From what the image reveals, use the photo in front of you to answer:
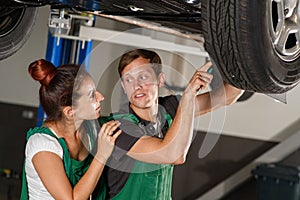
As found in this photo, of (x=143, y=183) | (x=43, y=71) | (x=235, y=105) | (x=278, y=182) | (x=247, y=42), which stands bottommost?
(x=278, y=182)

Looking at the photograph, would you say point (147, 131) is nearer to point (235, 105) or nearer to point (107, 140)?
point (107, 140)

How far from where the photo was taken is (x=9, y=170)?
6301 mm

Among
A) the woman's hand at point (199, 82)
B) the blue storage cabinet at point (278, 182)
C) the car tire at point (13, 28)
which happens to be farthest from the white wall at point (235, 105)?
the woman's hand at point (199, 82)

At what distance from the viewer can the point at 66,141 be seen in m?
2.38

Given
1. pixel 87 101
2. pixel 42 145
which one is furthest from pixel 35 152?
pixel 87 101

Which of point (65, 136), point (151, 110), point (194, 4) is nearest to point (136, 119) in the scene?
point (151, 110)

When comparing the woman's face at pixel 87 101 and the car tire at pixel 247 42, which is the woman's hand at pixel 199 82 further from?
the woman's face at pixel 87 101

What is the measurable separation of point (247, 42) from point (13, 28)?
1188 millimetres

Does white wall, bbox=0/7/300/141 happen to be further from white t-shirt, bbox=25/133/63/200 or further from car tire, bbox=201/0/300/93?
car tire, bbox=201/0/300/93

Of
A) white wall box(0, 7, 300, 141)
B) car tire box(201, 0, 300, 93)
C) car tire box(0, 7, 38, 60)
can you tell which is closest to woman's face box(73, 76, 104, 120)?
car tire box(201, 0, 300, 93)

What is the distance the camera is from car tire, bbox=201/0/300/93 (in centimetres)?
192

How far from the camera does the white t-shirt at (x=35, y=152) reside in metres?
2.28

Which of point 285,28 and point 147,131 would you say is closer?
point 285,28

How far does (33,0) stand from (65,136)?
490mm
